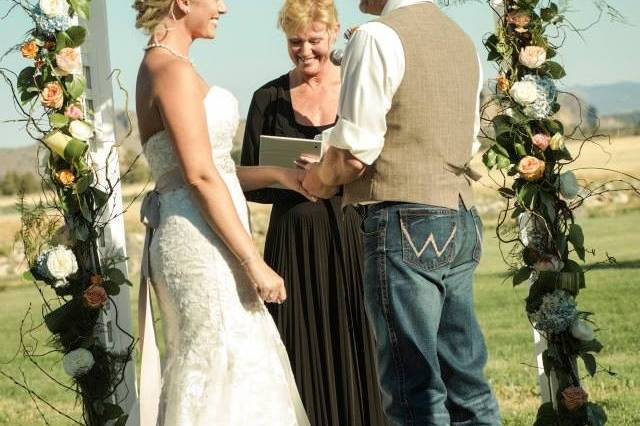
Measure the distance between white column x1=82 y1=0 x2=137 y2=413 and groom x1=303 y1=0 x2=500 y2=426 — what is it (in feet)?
4.77

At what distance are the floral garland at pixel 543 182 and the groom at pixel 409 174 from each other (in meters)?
0.97

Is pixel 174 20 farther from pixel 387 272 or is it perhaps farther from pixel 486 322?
pixel 486 322

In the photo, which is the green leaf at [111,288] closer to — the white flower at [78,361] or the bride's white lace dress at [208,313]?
the white flower at [78,361]

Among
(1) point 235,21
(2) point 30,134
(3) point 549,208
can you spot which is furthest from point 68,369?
(1) point 235,21

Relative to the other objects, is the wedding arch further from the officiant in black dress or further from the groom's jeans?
the groom's jeans

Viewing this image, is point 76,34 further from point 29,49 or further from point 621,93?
point 621,93

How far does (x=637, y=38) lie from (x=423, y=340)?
13091 millimetres

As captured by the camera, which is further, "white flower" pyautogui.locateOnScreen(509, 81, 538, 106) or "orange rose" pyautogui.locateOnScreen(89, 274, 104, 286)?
"orange rose" pyautogui.locateOnScreen(89, 274, 104, 286)

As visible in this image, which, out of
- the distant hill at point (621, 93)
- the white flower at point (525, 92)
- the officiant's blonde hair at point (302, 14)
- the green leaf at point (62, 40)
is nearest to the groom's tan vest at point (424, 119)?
the white flower at point (525, 92)

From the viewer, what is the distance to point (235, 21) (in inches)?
610

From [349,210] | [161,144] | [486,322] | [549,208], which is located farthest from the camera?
[486,322]

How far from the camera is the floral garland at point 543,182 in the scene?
397 centimetres

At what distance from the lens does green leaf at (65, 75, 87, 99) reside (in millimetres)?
4035

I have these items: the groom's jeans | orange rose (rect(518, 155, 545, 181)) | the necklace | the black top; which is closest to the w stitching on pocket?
the groom's jeans
